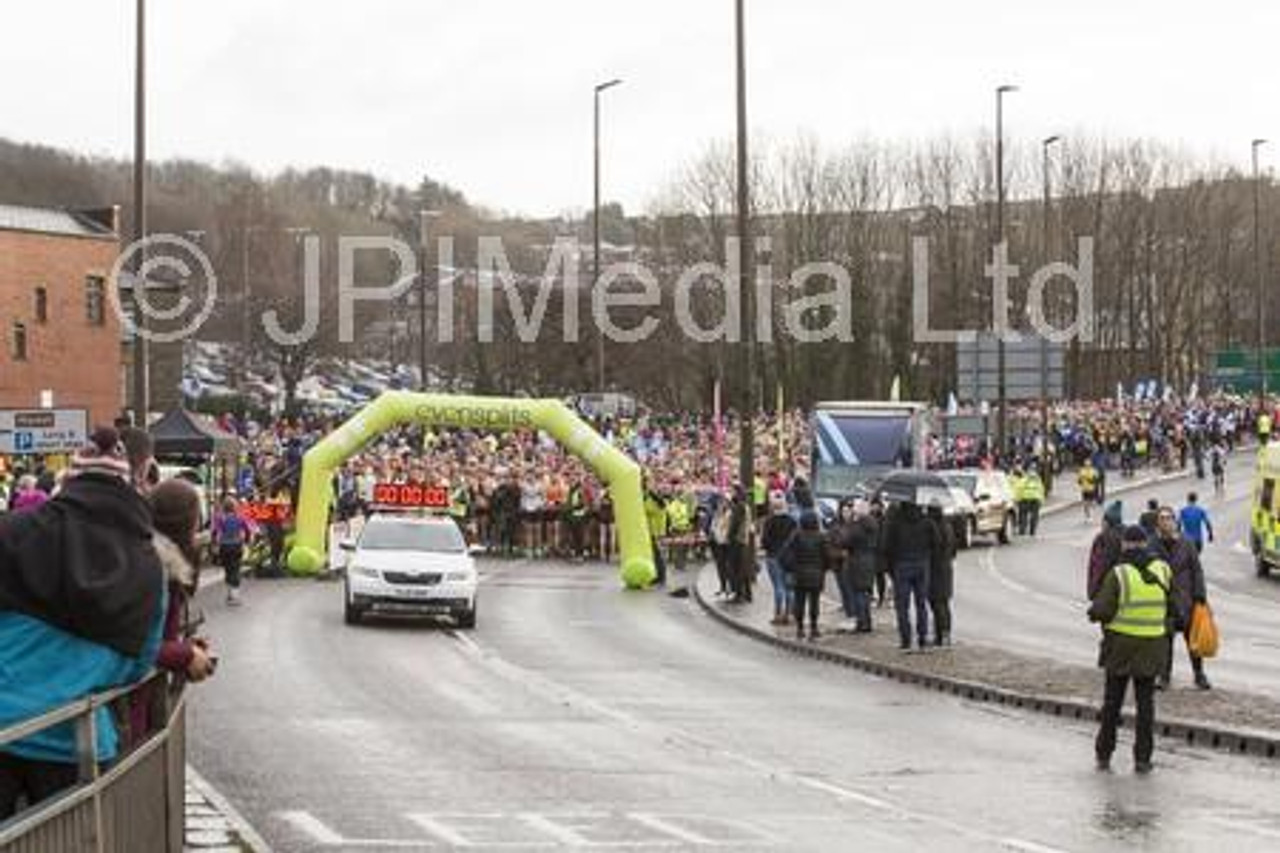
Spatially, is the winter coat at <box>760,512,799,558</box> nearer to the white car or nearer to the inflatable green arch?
the white car

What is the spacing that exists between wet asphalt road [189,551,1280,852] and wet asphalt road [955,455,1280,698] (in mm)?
3454

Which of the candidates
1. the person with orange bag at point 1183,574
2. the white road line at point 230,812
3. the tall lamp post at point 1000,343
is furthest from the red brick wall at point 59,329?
the white road line at point 230,812

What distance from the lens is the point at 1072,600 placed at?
3628 cm

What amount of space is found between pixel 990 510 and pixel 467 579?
2458 centimetres

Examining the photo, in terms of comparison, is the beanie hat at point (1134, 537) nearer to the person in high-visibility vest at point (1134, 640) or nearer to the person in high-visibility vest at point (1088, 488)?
the person in high-visibility vest at point (1134, 640)

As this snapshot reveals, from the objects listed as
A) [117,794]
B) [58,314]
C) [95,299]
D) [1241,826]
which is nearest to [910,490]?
[1241,826]

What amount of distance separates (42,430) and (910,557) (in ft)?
40.8

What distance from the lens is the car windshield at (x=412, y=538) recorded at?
30.7 metres

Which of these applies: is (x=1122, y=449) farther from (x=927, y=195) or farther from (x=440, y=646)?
(x=440, y=646)

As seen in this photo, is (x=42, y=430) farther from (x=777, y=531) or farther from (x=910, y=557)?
(x=910, y=557)

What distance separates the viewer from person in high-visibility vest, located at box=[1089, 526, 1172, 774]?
16438 mm

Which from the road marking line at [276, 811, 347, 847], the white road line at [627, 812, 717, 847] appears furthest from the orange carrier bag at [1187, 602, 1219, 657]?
the road marking line at [276, 811, 347, 847]

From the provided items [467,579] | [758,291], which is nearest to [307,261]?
[758,291]

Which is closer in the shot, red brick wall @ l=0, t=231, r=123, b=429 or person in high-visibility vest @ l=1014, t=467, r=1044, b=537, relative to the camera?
person in high-visibility vest @ l=1014, t=467, r=1044, b=537
